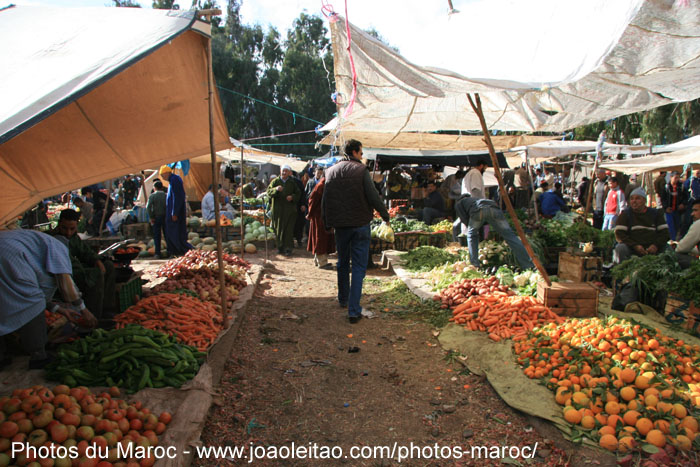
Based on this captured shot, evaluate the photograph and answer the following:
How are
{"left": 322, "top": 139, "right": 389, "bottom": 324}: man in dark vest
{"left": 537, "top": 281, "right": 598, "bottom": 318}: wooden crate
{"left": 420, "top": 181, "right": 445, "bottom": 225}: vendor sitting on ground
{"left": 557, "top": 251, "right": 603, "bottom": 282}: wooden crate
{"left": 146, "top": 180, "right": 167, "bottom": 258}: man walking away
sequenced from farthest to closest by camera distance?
{"left": 420, "top": 181, "right": 445, "bottom": 225}: vendor sitting on ground
{"left": 146, "top": 180, "right": 167, "bottom": 258}: man walking away
{"left": 557, "top": 251, "right": 603, "bottom": 282}: wooden crate
{"left": 322, "top": 139, "right": 389, "bottom": 324}: man in dark vest
{"left": 537, "top": 281, "right": 598, "bottom": 318}: wooden crate

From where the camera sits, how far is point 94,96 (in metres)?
4.31

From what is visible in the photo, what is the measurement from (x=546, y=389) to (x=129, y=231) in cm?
1096

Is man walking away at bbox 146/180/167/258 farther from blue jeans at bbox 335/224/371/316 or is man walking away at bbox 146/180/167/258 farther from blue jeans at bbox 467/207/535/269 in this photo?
blue jeans at bbox 467/207/535/269

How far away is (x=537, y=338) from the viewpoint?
4027mm

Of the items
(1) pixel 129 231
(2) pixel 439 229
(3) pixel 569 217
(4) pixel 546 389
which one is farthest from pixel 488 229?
(1) pixel 129 231

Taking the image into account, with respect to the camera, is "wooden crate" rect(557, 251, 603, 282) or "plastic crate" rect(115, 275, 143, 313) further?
"wooden crate" rect(557, 251, 603, 282)

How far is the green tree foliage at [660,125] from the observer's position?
14561 mm

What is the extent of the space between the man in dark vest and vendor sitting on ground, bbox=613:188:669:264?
13.1ft

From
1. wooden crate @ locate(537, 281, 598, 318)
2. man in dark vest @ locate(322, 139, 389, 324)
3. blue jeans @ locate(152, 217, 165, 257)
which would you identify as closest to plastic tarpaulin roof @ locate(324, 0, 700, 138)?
man in dark vest @ locate(322, 139, 389, 324)

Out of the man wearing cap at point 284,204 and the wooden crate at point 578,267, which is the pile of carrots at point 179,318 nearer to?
the wooden crate at point 578,267

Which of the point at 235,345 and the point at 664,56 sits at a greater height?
the point at 664,56

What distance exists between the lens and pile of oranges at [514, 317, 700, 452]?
2676 millimetres

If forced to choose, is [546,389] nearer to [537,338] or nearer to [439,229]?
[537,338]

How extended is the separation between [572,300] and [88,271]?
521 centimetres
